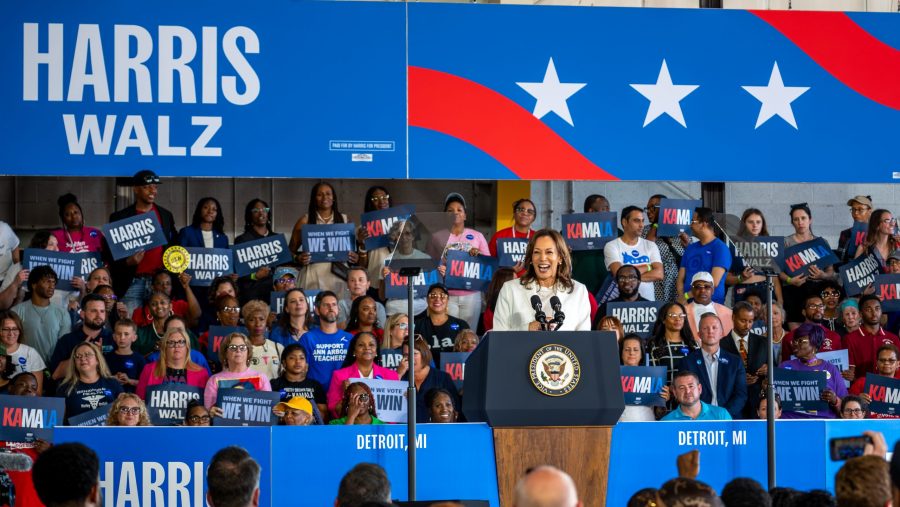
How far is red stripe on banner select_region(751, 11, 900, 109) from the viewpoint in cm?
1123

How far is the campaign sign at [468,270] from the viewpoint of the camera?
1069 centimetres

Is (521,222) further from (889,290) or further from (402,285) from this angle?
(889,290)

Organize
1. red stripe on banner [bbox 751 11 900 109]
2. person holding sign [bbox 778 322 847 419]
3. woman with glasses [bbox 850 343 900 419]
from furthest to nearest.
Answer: red stripe on banner [bbox 751 11 900 109] → woman with glasses [bbox 850 343 900 419] → person holding sign [bbox 778 322 847 419]

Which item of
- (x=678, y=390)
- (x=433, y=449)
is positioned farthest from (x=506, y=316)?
(x=678, y=390)

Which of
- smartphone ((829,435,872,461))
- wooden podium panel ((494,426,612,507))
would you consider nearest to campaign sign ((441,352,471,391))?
wooden podium panel ((494,426,612,507))

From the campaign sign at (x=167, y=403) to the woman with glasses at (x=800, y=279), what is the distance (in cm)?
544

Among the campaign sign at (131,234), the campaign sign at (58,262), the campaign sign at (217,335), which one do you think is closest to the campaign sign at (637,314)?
the campaign sign at (217,335)

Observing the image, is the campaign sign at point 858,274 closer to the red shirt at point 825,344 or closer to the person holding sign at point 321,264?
the red shirt at point 825,344

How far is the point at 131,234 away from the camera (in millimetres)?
10633

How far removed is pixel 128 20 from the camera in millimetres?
10531

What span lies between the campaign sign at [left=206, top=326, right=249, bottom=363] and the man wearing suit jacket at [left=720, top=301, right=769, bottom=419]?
11.9 feet

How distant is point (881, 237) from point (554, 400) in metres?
6.64

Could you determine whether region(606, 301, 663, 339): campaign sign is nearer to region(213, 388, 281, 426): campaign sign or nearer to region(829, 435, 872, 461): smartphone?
region(213, 388, 281, 426): campaign sign

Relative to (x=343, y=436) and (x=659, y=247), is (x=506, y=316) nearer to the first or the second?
(x=343, y=436)
